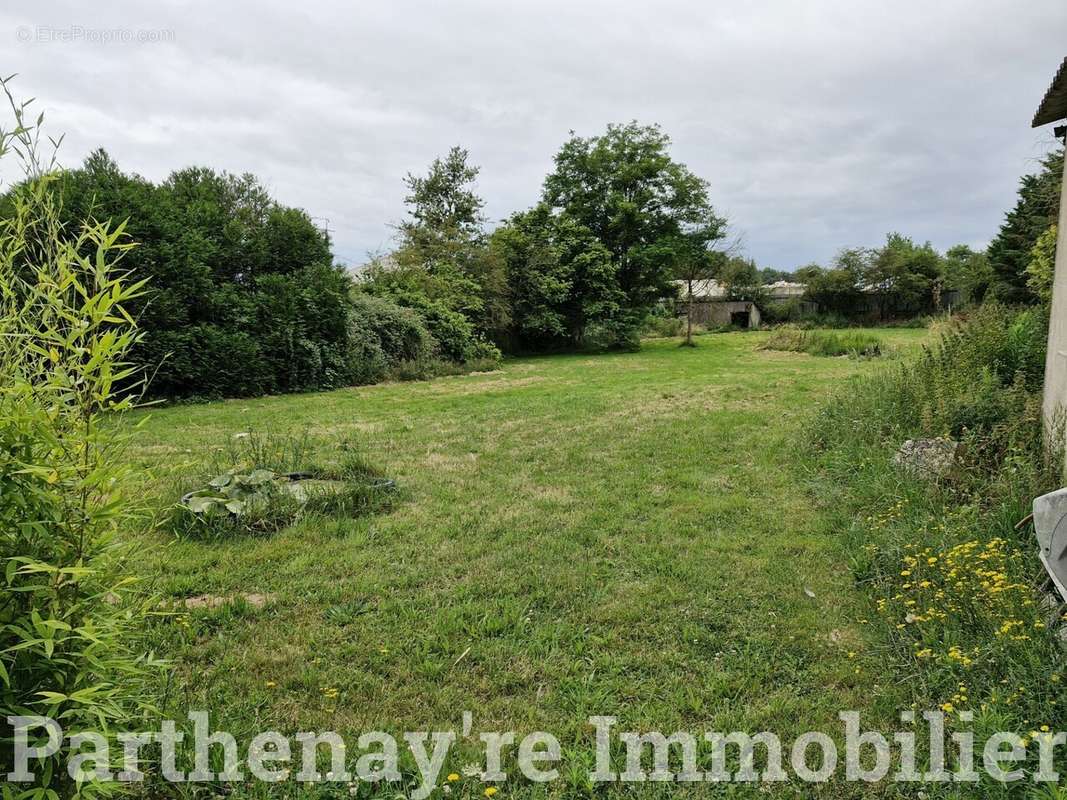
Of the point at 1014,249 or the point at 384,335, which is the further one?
the point at 1014,249

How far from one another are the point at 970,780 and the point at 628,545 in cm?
207

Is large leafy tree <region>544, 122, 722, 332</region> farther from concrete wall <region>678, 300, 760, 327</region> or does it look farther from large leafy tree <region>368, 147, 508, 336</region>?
concrete wall <region>678, 300, 760, 327</region>

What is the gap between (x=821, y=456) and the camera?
5.25 metres

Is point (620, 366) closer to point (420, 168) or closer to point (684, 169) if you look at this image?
point (684, 169)

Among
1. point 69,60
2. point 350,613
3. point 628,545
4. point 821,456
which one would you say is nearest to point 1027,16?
point 821,456

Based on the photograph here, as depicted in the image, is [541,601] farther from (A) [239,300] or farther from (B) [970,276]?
(B) [970,276]

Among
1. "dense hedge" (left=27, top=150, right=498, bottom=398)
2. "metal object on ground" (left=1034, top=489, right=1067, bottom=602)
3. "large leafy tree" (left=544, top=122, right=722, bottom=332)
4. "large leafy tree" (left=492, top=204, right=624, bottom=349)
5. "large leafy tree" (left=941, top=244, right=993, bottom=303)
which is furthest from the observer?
"large leafy tree" (left=544, top=122, right=722, bottom=332)

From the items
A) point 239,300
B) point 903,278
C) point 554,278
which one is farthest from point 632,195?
point 903,278

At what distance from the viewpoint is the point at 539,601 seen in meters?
2.89

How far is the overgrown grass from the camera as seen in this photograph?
597 inches

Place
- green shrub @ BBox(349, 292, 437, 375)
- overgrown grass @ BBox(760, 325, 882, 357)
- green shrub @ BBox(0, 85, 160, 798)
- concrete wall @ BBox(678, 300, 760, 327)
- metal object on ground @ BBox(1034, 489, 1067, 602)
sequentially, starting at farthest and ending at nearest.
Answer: concrete wall @ BBox(678, 300, 760, 327) < overgrown grass @ BBox(760, 325, 882, 357) < green shrub @ BBox(349, 292, 437, 375) < metal object on ground @ BBox(1034, 489, 1067, 602) < green shrub @ BBox(0, 85, 160, 798)

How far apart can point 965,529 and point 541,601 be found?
8.07 ft

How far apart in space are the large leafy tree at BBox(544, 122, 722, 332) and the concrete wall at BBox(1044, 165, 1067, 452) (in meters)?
17.0

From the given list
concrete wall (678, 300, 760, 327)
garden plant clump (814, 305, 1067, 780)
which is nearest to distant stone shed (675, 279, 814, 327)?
concrete wall (678, 300, 760, 327)
